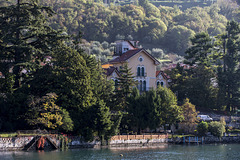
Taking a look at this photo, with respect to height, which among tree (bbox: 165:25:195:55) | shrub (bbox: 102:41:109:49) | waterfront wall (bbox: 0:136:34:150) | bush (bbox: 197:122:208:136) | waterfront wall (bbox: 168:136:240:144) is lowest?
waterfront wall (bbox: 0:136:34:150)

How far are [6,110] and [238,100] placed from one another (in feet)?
154

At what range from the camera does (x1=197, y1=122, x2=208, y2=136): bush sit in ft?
244

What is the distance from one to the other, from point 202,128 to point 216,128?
2.45 metres

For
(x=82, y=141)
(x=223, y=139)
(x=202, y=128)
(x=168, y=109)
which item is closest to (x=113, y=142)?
(x=82, y=141)

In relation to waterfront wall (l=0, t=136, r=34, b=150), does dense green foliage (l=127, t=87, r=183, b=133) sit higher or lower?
higher

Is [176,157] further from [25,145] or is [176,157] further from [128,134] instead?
[25,145]

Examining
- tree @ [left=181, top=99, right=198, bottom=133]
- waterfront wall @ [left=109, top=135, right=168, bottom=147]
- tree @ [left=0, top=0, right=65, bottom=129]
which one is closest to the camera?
tree @ [left=0, top=0, right=65, bottom=129]

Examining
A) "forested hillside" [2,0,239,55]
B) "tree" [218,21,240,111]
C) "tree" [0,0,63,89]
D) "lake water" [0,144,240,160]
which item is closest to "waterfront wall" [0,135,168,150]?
"lake water" [0,144,240,160]

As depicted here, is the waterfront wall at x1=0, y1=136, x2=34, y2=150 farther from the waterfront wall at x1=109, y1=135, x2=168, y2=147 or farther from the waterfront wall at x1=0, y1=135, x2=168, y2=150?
the waterfront wall at x1=109, y1=135, x2=168, y2=147

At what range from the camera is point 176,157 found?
5506 centimetres

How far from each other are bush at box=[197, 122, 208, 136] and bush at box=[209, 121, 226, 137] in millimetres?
1192

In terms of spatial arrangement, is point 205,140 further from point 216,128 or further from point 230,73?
point 230,73

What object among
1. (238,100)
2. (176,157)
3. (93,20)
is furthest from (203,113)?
(93,20)

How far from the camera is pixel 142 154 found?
5644cm
